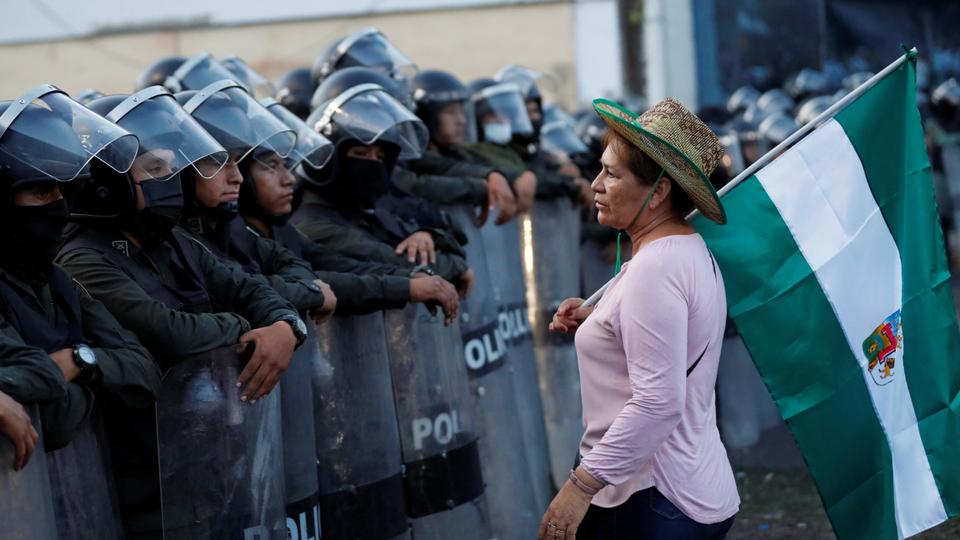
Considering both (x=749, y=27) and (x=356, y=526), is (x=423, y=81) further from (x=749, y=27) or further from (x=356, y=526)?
(x=749, y=27)

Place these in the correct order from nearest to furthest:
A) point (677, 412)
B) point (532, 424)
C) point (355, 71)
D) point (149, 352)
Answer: point (677, 412) → point (149, 352) → point (355, 71) → point (532, 424)

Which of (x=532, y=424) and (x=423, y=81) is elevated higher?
(x=423, y=81)

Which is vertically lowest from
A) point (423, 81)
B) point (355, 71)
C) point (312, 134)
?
point (312, 134)

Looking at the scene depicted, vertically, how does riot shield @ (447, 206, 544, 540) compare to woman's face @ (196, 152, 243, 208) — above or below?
below

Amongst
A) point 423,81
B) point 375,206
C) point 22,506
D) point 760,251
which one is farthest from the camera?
point 423,81

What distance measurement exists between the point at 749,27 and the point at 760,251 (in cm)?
2220

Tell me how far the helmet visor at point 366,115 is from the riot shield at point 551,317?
1.78 metres

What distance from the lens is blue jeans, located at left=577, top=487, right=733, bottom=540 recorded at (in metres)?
3.54

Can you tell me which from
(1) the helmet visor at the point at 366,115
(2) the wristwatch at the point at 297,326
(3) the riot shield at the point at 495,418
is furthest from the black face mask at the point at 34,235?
(3) the riot shield at the point at 495,418

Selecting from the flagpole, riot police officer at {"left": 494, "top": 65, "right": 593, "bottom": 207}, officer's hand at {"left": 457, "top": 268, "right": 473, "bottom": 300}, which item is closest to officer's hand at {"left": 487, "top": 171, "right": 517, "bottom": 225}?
riot police officer at {"left": 494, "top": 65, "right": 593, "bottom": 207}

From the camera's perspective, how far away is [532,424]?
23.6 ft

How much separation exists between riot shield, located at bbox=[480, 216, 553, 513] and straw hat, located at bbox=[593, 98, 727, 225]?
10.6ft

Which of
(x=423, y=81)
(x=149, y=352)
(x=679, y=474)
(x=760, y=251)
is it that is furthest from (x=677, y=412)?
(x=423, y=81)

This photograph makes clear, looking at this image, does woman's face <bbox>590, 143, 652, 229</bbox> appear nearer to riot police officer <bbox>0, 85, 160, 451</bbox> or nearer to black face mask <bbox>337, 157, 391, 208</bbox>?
A: riot police officer <bbox>0, 85, 160, 451</bbox>
